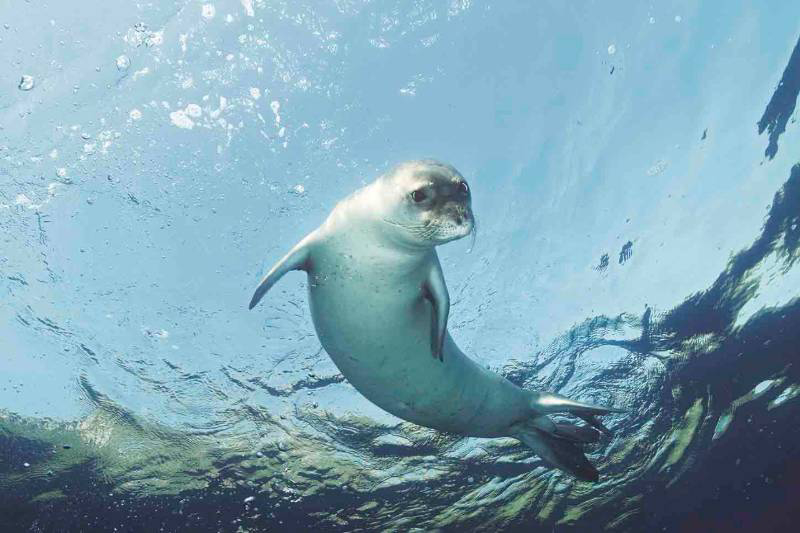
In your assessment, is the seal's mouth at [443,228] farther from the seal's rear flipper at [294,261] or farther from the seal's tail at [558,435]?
the seal's tail at [558,435]

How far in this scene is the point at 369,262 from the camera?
4.08 meters

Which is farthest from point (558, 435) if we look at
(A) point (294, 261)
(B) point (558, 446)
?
(A) point (294, 261)

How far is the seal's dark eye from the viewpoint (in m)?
3.31

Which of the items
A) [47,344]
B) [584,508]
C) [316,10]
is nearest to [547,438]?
[316,10]

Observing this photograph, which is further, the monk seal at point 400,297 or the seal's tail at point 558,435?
the seal's tail at point 558,435

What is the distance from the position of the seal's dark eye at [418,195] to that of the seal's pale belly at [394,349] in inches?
32.6

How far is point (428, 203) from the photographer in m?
3.29

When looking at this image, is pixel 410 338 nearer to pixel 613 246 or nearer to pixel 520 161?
pixel 520 161

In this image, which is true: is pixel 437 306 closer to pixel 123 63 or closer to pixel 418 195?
pixel 418 195

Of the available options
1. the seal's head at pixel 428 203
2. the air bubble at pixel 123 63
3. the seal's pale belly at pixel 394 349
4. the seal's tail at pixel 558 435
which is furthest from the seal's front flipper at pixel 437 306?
the air bubble at pixel 123 63

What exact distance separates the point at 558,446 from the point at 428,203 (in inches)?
151

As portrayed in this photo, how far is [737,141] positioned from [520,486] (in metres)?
10.2

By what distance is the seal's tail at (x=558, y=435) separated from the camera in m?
5.57

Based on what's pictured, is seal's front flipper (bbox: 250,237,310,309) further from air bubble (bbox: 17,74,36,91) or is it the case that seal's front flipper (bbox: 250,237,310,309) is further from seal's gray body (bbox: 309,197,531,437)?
air bubble (bbox: 17,74,36,91)
